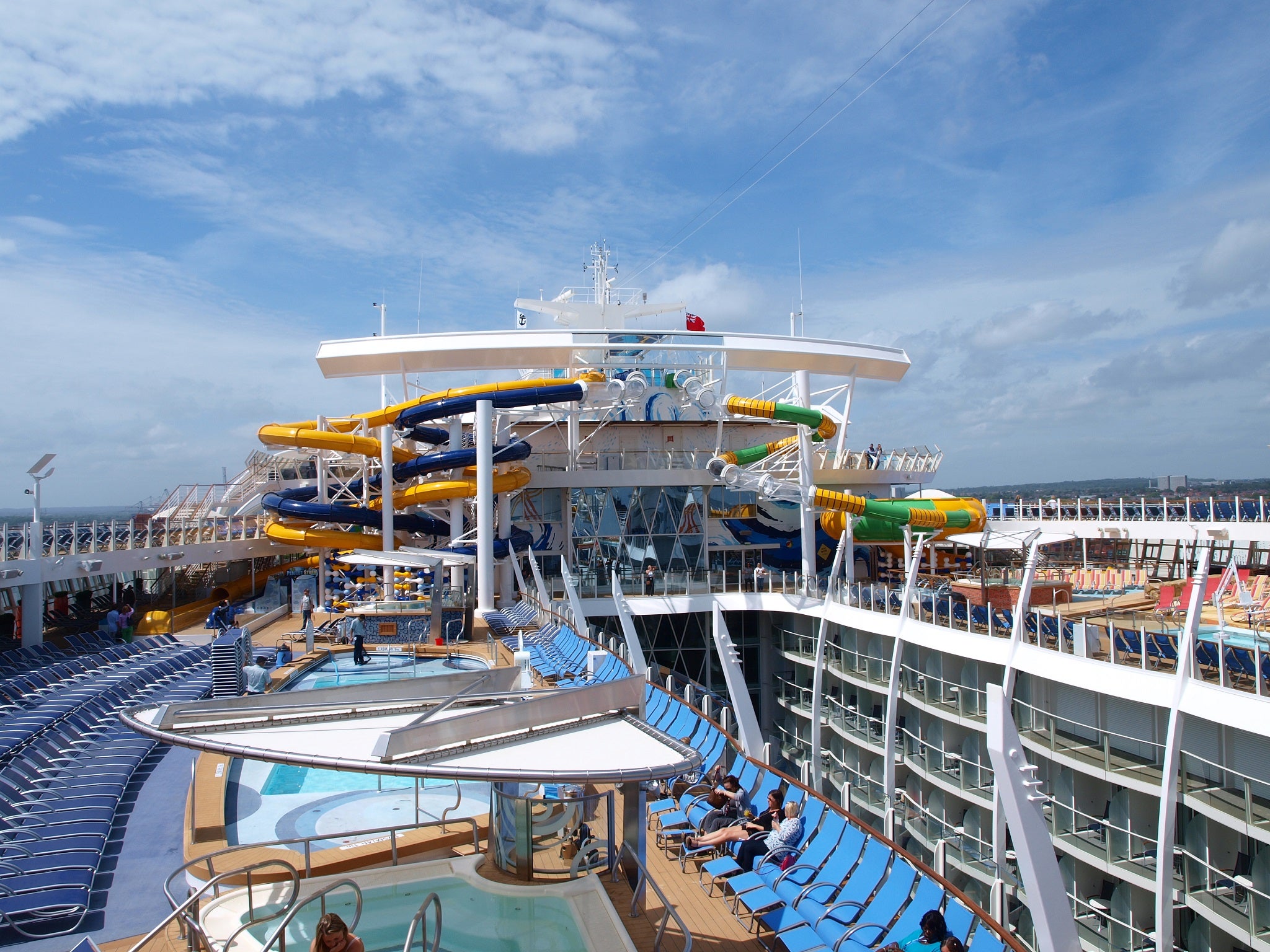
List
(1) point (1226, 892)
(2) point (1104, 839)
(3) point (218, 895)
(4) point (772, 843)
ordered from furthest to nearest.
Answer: (2) point (1104, 839) < (1) point (1226, 892) < (4) point (772, 843) < (3) point (218, 895)

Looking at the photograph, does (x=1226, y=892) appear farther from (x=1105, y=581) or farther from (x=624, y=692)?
(x=1105, y=581)

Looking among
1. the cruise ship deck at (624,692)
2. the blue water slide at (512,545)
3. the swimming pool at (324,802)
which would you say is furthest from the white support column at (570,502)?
the swimming pool at (324,802)

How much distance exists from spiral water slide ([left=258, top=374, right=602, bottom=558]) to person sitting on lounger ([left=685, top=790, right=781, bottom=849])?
13452mm

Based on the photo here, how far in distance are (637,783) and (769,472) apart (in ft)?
47.0

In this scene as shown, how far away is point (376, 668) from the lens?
14.4 meters

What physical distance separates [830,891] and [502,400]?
14877 millimetres

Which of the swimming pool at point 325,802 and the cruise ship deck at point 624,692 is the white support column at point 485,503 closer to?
the cruise ship deck at point 624,692

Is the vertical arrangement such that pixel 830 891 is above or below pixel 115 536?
below

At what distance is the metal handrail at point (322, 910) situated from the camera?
4.02 meters

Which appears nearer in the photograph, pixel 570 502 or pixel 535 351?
pixel 535 351

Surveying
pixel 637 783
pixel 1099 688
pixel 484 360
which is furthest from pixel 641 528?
pixel 637 783

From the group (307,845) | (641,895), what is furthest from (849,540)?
(307,845)

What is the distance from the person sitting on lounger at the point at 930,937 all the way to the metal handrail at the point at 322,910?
315 cm

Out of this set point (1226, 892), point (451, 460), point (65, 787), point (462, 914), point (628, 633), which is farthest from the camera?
point (451, 460)
